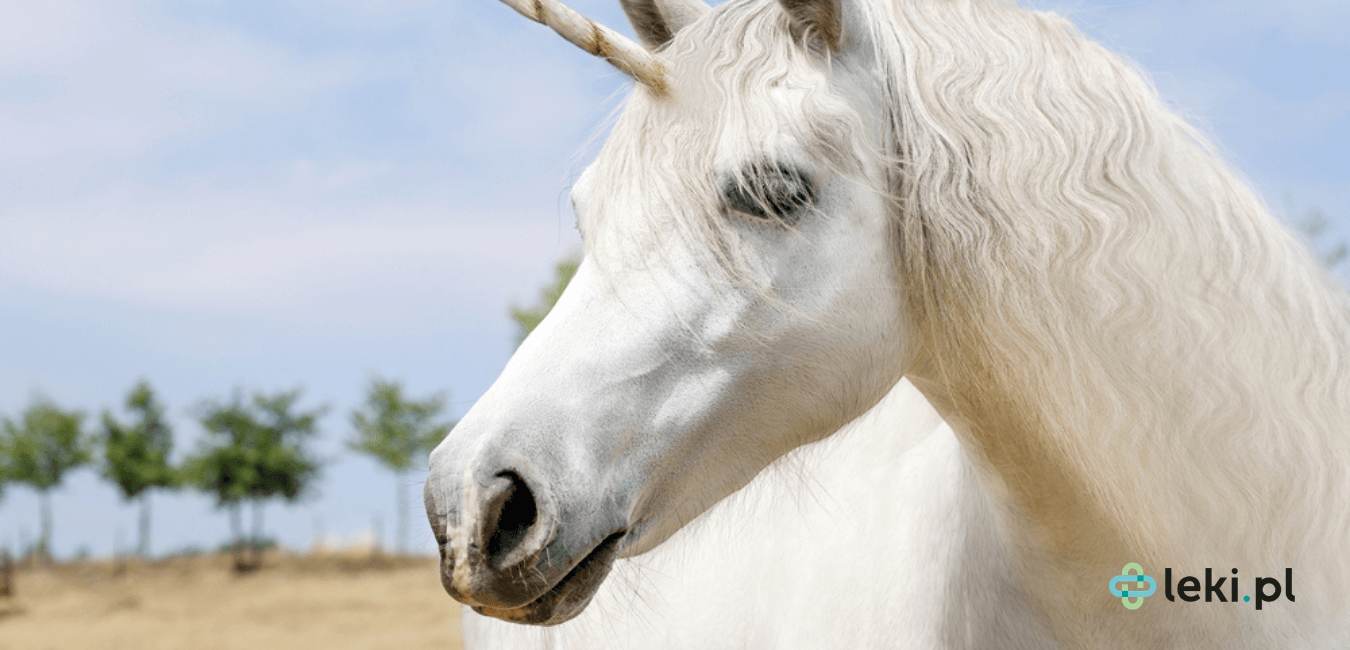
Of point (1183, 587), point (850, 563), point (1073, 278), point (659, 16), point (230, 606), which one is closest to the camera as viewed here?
point (1073, 278)

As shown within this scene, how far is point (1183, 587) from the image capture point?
174 cm

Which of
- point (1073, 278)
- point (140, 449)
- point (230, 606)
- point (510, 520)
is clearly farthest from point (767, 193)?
point (140, 449)

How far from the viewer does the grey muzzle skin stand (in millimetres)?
1350

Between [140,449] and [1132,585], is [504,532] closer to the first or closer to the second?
[1132,585]

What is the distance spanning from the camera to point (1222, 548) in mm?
1729

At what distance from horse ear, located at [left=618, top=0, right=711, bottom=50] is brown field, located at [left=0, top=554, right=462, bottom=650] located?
1741 cm

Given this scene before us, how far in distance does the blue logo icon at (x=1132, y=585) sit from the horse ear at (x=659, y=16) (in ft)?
4.94

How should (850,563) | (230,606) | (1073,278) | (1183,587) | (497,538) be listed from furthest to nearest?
1. (230,606)
2. (850,563)
3. (1183,587)
4. (1073,278)
5. (497,538)

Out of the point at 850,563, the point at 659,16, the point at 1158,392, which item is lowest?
the point at 850,563

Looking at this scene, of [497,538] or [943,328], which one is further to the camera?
[943,328]

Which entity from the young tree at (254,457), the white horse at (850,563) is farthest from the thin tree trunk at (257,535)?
the white horse at (850,563)

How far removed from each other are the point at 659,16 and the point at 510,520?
1.23 metres

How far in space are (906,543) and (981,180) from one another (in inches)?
38.1

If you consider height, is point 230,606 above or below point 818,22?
below
